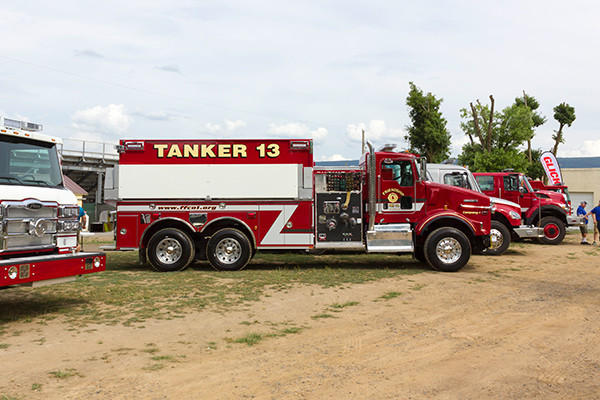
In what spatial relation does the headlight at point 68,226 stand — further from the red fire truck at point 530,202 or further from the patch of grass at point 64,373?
the red fire truck at point 530,202

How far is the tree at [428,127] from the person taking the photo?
31.5 m

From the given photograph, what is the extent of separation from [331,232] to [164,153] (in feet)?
14.6

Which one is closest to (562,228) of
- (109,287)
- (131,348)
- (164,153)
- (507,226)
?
(507,226)

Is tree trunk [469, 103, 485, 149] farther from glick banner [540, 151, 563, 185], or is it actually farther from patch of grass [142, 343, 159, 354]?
patch of grass [142, 343, 159, 354]

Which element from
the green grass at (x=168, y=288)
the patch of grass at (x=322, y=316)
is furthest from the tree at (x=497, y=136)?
the patch of grass at (x=322, y=316)

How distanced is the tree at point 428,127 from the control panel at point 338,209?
803 inches

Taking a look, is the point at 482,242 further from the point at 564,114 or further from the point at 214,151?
the point at 564,114

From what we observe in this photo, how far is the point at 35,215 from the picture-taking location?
718cm


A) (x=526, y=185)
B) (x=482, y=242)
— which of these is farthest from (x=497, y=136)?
(x=482, y=242)

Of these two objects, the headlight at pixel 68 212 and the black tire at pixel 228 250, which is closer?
the headlight at pixel 68 212

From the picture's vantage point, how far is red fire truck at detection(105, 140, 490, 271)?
1184 centimetres

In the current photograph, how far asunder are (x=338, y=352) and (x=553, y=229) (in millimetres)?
16349

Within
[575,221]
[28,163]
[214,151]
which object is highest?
[214,151]

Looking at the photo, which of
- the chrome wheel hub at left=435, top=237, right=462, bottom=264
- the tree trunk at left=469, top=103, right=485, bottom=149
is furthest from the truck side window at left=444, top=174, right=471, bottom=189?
the tree trunk at left=469, top=103, right=485, bottom=149
